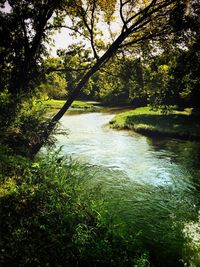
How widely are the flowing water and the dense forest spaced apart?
159mm

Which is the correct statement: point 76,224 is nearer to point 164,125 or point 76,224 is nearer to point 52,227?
point 52,227

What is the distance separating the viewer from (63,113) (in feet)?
51.8

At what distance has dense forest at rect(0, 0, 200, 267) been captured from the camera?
6.82 metres

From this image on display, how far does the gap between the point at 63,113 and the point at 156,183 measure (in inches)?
247

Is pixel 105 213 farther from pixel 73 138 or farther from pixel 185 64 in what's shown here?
pixel 73 138

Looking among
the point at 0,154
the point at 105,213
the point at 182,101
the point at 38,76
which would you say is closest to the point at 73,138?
the point at 38,76

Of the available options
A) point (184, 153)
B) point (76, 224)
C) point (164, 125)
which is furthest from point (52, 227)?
point (164, 125)

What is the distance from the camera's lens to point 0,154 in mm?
10969

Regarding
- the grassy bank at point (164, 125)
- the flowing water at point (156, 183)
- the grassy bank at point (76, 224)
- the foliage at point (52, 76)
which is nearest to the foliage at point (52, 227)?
the grassy bank at point (76, 224)

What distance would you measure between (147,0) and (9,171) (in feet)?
37.9

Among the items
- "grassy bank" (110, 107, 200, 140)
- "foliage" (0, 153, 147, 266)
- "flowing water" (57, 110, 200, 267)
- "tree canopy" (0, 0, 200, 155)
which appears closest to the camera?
"foliage" (0, 153, 147, 266)

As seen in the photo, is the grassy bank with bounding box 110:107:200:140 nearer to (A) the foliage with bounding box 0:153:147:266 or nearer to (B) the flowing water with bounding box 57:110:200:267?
(B) the flowing water with bounding box 57:110:200:267

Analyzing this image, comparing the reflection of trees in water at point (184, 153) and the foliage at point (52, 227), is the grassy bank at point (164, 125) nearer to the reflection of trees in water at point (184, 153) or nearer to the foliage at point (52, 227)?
the reflection of trees in water at point (184, 153)

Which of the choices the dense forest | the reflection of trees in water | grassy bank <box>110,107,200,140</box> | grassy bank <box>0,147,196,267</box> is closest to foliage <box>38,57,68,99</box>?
the dense forest
